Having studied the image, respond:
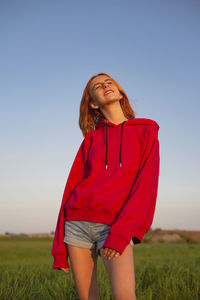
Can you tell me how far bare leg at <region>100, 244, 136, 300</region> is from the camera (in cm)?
191

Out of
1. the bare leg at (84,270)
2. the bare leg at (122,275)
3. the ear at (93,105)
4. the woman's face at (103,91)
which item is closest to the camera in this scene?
the bare leg at (122,275)

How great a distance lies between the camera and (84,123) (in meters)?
3.22

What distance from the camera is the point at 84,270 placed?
7.29 ft

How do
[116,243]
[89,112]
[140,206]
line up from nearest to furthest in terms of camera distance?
1. [116,243]
2. [140,206]
3. [89,112]

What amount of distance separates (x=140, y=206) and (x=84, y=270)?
2.19ft

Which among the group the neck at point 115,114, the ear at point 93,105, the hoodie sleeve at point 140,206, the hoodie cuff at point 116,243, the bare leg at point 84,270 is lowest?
the bare leg at point 84,270

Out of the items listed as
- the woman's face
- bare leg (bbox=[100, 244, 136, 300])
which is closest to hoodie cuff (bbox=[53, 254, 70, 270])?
bare leg (bbox=[100, 244, 136, 300])

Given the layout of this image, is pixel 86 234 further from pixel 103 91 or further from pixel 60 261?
pixel 103 91

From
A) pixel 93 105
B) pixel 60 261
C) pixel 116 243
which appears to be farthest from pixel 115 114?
pixel 60 261

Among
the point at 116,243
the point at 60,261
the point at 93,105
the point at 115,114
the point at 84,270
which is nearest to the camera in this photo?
the point at 116,243

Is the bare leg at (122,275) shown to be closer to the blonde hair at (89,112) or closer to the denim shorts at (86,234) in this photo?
the denim shorts at (86,234)

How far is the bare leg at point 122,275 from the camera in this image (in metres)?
1.91

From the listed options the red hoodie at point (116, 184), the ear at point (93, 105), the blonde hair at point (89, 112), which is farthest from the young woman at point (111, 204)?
the blonde hair at point (89, 112)

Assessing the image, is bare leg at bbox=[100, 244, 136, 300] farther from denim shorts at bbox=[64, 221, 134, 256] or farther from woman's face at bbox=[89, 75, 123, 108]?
woman's face at bbox=[89, 75, 123, 108]
